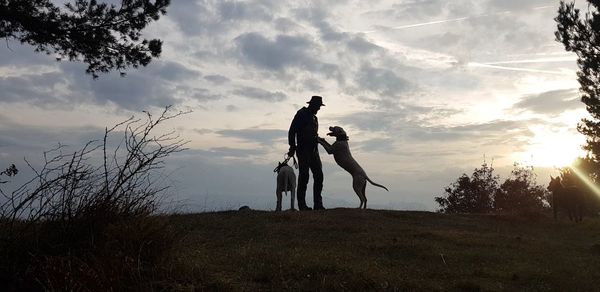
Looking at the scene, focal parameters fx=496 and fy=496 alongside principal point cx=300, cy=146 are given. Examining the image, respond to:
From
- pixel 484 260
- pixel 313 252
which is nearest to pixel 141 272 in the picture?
pixel 313 252

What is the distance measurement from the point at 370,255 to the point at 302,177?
5962 millimetres

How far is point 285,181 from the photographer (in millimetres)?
13430

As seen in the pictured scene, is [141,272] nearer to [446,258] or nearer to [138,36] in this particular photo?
[446,258]

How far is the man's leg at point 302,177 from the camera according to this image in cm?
1320

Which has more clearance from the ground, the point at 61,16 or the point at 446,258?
the point at 61,16

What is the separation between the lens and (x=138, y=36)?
10281 mm

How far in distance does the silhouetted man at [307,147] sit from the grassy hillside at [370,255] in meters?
1.37

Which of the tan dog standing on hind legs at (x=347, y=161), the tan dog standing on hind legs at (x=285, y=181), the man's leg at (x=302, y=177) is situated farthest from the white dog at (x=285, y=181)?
the tan dog standing on hind legs at (x=347, y=161)

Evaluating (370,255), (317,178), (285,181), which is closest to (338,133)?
(317,178)

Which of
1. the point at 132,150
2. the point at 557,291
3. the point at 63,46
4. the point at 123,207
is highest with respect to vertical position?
the point at 63,46

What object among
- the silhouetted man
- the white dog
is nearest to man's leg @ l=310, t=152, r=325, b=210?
the silhouetted man

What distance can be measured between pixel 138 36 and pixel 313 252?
613 centimetres

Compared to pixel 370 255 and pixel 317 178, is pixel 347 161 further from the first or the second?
pixel 370 255

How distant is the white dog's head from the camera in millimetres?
13953
